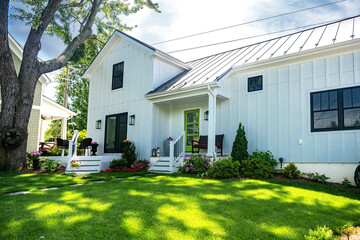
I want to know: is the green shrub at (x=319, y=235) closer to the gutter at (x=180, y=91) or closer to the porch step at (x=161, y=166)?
the gutter at (x=180, y=91)

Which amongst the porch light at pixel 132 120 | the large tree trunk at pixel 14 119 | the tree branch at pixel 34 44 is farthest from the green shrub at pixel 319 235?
the tree branch at pixel 34 44

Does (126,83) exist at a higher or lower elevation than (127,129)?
higher

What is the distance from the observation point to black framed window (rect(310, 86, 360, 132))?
7.60 meters

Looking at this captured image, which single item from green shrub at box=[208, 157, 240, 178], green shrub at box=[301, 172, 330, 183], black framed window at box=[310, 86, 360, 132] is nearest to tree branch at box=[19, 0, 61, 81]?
green shrub at box=[208, 157, 240, 178]

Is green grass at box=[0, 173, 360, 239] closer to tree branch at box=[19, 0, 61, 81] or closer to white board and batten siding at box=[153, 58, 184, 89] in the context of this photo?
tree branch at box=[19, 0, 61, 81]

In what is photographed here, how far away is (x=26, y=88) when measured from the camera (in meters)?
9.94

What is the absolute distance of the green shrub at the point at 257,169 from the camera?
25.7ft

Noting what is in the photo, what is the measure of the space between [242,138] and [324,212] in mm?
4593

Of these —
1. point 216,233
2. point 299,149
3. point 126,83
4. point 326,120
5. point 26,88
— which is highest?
point 126,83

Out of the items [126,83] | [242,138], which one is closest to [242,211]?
[242,138]

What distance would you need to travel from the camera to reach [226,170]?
7.96 m

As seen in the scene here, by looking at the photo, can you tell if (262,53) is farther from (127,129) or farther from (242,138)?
(127,129)

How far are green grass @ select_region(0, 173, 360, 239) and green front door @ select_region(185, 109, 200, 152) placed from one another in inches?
216

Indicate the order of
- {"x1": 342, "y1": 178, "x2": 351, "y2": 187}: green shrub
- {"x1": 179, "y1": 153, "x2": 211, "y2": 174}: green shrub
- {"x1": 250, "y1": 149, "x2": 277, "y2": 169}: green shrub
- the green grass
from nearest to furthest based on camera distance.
Result: 1. the green grass
2. {"x1": 342, "y1": 178, "x2": 351, "y2": 187}: green shrub
3. {"x1": 250, "y1": 149, "x2": 277, "y2": 169}: green shrub
4. {"x1": 179, "y1": 153, "x2": 211, "y2": 174}: green shrub
